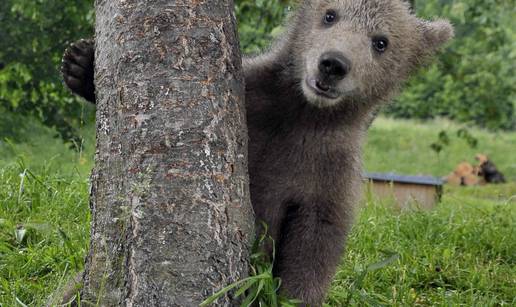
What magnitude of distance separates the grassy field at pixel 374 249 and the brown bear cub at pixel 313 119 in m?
0.29

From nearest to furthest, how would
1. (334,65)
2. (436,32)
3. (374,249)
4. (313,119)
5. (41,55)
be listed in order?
(334,65)
(313,119)
(436,32)
(374,249)
(41,55)

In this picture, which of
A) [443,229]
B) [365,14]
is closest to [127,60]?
[365,14]

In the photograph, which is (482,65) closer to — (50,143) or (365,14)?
(365,14)

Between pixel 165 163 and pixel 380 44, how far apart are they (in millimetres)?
1704

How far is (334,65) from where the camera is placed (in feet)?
12.1

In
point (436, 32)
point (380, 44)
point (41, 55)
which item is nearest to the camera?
point (380, 44)

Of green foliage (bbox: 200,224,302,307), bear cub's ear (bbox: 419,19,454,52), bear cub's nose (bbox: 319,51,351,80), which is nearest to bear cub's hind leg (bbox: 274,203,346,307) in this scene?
green foliage (bbox: 200,224,302,307)

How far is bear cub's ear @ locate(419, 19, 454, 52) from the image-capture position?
454cm

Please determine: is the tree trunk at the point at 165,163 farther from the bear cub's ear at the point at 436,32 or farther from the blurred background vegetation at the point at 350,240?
the bear cub's ear at the point at 436,32

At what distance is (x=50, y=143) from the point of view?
12492 millimetres

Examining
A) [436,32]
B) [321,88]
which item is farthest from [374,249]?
[321,88]

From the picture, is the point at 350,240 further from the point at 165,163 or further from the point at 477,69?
the point at 477,69

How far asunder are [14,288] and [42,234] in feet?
2.49

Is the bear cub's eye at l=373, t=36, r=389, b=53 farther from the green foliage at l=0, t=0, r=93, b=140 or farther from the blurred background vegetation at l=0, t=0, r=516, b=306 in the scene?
the green foliage at l=0, t=0, r=93, b=140
